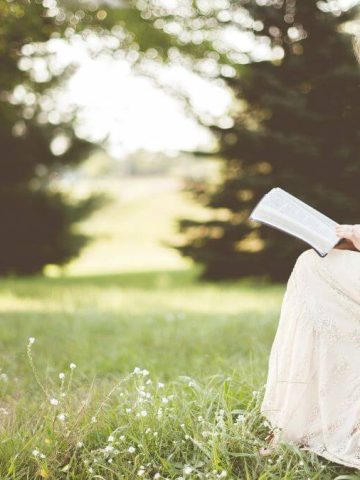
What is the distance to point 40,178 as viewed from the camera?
1320 centimetres

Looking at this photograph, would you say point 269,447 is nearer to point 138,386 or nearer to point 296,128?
point 138,386

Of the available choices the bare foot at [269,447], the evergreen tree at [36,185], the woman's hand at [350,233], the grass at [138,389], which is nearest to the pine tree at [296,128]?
the grass at [138,389]

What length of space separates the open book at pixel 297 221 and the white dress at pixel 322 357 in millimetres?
109

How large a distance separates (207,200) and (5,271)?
4.64m

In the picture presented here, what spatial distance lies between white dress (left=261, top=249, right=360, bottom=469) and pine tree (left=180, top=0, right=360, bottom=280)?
304 inches

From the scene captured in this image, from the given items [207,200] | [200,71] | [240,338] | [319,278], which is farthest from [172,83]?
[319,278]

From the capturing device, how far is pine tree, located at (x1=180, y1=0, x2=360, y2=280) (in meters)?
10.7

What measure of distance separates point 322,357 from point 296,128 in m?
8.53

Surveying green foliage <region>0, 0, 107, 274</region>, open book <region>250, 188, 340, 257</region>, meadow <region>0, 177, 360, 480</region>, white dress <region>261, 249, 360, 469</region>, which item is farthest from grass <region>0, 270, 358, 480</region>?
green foliage <region>0, 0, 107, 274</region>

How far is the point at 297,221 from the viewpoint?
2.88 metres

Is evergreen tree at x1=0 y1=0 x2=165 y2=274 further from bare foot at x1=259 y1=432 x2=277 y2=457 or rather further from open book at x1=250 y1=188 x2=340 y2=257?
bare foot at x1=259 y1=432 x2=277 y2=457

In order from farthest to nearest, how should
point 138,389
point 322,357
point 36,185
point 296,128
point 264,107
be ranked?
point 36,185, point 264,107, point 296,128, point 138,389, point 322,357

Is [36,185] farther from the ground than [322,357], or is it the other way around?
[36,185]

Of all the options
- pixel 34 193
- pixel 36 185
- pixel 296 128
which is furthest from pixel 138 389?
pixel 36 185
